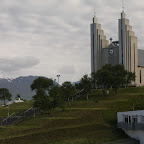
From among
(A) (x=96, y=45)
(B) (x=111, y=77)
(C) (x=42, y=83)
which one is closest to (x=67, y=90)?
(B) (x=111, y=77)

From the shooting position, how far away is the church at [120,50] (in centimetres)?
12794

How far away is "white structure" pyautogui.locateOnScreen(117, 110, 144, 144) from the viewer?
4515cm

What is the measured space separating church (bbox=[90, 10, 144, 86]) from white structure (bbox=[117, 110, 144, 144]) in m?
80.3

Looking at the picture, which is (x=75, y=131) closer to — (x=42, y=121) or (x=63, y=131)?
(x=63, y=131)

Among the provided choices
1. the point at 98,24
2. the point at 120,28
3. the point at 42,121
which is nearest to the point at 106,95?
the point at 42,121

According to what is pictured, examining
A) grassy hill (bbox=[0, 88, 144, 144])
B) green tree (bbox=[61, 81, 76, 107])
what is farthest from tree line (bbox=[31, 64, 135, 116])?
grassy hill (bbox=[0, 88, 144, 144])

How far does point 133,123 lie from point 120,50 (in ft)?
282

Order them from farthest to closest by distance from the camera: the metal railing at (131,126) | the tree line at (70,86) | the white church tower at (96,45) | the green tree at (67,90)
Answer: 1. the white church tower at (96,45)
2. the green tree at (67,90)
3. the tree line at (70,86)
4. the metal railing at (131,126)

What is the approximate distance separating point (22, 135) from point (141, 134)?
62.8 ft

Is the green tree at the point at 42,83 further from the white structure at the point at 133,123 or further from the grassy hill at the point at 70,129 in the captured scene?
the white structure at the point at 133,123

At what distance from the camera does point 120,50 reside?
129750 millimetres

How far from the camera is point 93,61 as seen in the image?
461ft

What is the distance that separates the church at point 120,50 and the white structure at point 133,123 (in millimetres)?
80328

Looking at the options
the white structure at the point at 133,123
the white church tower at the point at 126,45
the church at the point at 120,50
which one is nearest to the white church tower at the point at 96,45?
the church at the point at 120,50
